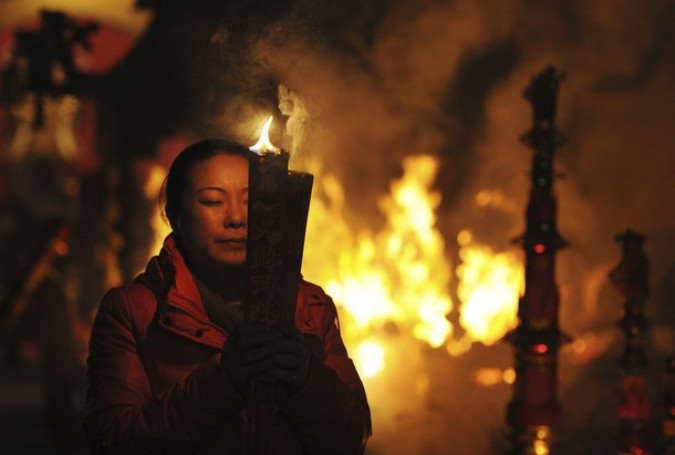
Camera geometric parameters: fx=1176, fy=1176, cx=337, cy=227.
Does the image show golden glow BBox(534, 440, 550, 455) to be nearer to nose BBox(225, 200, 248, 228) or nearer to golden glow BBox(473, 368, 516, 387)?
nose BBox(225, 200, 248, 228)

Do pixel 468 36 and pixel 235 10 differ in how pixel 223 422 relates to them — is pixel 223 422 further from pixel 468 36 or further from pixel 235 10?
pixel 468 36

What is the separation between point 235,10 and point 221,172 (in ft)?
4.37

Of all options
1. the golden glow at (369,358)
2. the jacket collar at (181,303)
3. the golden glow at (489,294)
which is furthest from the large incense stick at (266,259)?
the golden glow at (489,294)

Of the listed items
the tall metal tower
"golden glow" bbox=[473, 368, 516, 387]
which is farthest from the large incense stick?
"golden glow" bbox=[473, 368, 516, 387]

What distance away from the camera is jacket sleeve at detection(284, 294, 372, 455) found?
283 cm

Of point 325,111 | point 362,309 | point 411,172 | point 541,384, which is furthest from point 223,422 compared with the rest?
point 411,172

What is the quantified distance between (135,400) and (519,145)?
9.51m

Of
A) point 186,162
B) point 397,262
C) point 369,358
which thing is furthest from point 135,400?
point 397,262

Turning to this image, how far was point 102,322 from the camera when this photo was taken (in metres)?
3.02

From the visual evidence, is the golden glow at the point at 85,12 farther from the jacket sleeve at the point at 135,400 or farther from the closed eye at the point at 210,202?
the jacket sleeve at the point at 135,400

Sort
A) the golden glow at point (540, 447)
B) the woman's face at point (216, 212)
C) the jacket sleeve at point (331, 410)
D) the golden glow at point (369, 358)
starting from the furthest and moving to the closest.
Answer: the golden glow at point (369, 358), the golden glow at point (540, 447), the woman's face at point (216, 212), the jacket sleeve at point (331, 410)

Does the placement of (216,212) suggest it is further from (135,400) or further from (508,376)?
(508,376)

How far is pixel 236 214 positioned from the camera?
309 centimetres

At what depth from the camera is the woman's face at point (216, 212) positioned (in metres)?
3.07
